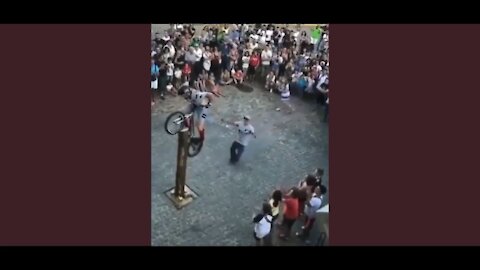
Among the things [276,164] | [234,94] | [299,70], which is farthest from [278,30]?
[276,164]

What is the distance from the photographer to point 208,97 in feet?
36.7

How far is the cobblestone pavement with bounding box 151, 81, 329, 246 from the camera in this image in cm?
993

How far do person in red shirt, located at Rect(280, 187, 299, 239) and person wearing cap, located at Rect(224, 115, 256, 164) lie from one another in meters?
1.47

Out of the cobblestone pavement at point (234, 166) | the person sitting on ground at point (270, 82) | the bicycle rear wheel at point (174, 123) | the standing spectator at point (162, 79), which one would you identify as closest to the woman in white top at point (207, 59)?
the cobblestone pavement at point (234, 166)

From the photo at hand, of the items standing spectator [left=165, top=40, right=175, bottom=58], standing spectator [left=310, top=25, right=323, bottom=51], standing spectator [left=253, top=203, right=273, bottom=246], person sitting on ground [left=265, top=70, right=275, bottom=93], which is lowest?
standing spectator [left=253, top=203, right=273, bottom=246]

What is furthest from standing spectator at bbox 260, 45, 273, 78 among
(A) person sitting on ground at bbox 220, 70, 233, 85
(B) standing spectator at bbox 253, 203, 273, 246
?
(B) standing spectator at bbox 253, 203, 273, 246

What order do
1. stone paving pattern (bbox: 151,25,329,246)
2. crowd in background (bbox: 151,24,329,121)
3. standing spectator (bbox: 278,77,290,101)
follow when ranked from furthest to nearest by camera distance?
1. standing spectator (bbox: 278,77,290,101)
2. crowd in background (bbox: 151,24,329,121)
3. stone paving pattern (bbox: 151,25,329,246)

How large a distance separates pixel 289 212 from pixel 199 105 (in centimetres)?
268

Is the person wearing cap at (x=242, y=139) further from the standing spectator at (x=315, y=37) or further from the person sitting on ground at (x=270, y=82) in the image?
the standing spectator at (x=315, y=37)

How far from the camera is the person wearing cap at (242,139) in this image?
1088 centimetres

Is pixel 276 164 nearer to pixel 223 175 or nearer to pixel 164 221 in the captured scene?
pixel 223 175

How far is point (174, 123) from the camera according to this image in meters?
10.2

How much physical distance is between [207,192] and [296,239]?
171 cm

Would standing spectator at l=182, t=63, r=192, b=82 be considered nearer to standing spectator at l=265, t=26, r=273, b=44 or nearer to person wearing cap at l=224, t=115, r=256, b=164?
person wearing cap at l=224, t=115, r=256, b=164
